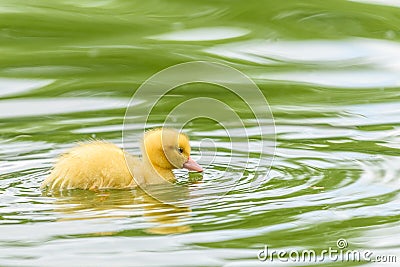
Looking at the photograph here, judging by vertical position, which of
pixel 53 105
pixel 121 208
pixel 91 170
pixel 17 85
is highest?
pixel 17 85

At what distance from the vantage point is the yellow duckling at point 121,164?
618 centimetres

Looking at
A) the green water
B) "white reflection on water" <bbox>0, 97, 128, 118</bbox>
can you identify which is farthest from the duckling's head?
"white reflection on water" <bbox>0, 97, 128, 118</bbox>

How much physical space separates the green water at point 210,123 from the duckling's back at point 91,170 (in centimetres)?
11

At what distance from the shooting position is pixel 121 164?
20.8 feet

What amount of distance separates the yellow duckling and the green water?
0.11 m

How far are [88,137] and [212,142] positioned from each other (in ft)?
2.38

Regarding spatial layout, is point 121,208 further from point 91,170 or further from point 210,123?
point 210,123

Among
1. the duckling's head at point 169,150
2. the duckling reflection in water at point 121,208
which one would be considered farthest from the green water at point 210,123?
the duckling's head at point 169,150

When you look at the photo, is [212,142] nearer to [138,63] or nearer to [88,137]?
[88,137]

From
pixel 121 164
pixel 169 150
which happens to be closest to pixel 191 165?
pixel 169 150

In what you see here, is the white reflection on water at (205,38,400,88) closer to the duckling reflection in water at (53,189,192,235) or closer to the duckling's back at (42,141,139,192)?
the duckling's back at (42,141,139,192)

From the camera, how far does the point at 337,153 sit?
6645mm

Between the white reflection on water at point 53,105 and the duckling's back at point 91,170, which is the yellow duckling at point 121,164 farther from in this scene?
the white reflection on water at point 53,105

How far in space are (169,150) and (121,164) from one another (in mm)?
395
